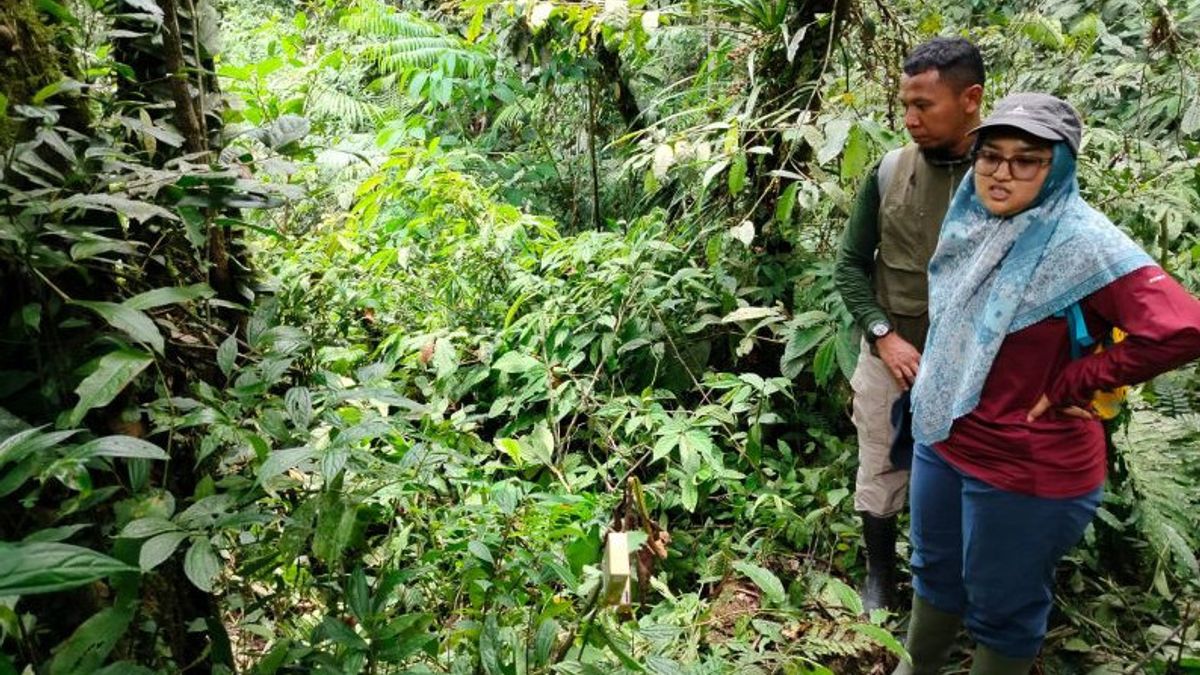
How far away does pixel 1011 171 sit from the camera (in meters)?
1.83

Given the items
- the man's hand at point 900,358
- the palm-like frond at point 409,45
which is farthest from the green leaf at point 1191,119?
the palm-like frond at point 409,45

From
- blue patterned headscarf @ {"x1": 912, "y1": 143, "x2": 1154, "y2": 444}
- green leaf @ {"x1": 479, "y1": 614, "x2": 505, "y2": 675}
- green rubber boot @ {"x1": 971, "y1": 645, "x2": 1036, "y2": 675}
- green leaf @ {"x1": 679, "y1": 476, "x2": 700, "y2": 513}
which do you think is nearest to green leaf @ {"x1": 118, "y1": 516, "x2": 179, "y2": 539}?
green leaf @ {"x1": 479, "y1": 614, "x2": 505, "y2": 675}

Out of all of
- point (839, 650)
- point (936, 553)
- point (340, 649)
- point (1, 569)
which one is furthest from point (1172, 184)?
point (1, 569)

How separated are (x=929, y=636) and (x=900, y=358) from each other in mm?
778

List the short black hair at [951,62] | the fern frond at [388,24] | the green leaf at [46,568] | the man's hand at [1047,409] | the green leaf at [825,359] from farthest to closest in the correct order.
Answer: the fern frond at [388,24]
the green leaf at [825,359]
the short black hair at [951,62]
the man's hand at [1047,409]
the green leaf at [46,568]

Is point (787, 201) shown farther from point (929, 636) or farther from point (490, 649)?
point (490, 649)

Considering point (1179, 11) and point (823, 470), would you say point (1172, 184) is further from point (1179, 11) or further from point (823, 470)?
point (1179, 11)

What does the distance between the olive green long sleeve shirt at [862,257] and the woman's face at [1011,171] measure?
0.61 metres

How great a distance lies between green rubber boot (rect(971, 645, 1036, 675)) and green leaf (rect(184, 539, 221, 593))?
5.92ft

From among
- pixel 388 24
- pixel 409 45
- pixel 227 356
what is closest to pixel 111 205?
pixel 227 356

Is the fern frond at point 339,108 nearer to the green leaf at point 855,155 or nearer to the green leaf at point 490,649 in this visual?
the green leaf at point 855,155

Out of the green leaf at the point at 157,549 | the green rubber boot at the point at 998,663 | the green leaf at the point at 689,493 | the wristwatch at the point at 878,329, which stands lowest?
the green rubber boot at the point at 998,663

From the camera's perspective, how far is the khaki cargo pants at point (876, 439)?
266cm

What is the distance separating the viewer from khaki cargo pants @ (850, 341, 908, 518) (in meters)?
2.66
